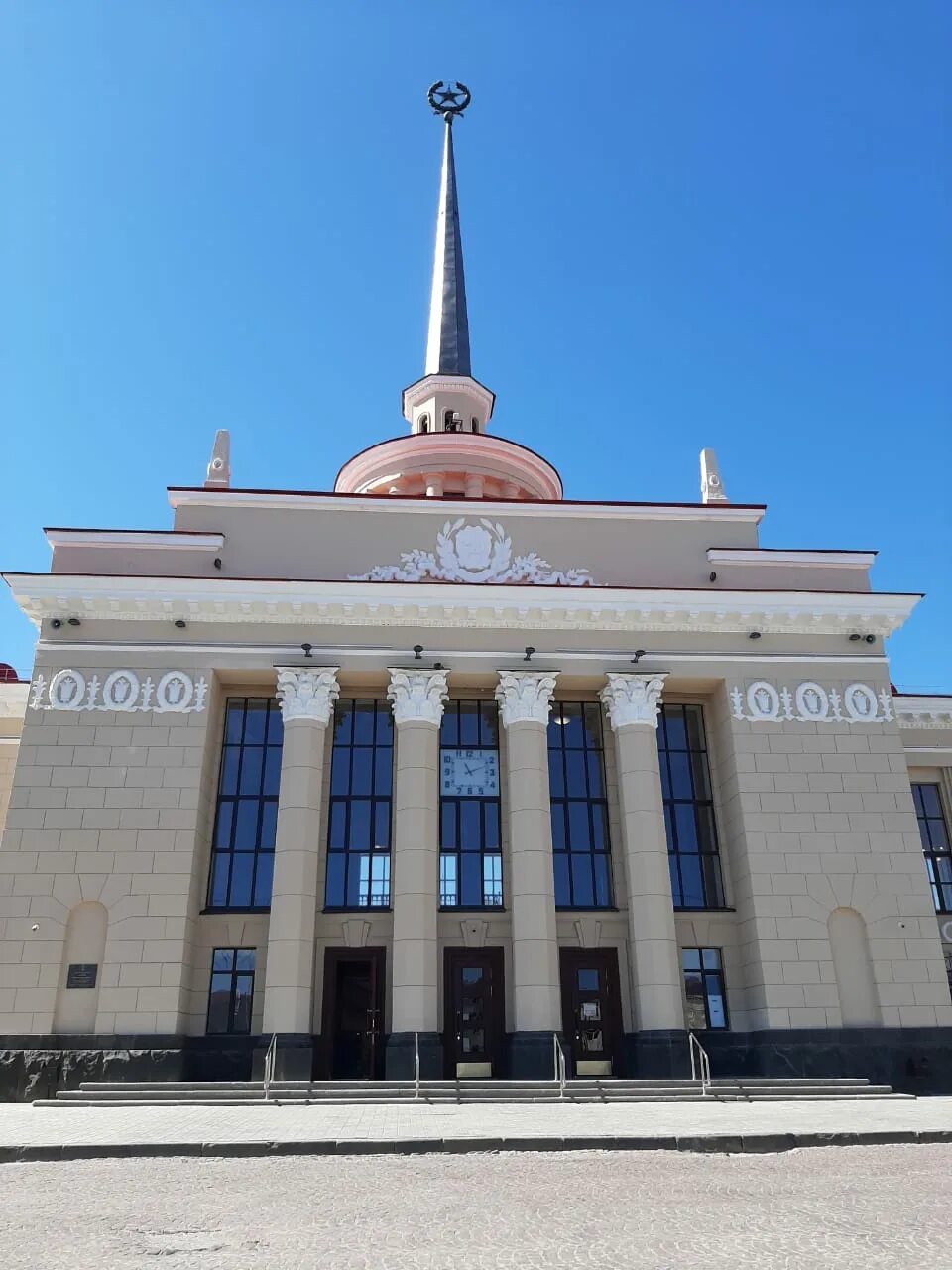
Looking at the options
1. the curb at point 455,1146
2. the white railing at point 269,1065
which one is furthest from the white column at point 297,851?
the curb at point 455,1146

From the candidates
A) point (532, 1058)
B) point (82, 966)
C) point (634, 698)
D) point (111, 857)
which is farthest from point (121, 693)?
point (532, 1058)

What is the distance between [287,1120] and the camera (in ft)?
42.2

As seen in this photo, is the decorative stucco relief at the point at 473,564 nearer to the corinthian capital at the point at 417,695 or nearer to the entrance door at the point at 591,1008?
Result: the corinthian capital at the point at 417,695

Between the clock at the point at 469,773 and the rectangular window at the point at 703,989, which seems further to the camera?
the clock at the point at 469,773

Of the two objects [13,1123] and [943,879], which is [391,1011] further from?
[943,879]

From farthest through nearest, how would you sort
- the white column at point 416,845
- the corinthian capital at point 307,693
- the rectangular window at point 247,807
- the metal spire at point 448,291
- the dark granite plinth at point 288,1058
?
the metal spire at point 448,291
the corinthian capital at point 307,693
the rectangular window at point 247,807
the white column at point 416,845
the dark granite plinth at point 288,1058

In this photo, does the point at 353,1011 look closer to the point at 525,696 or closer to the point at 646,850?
the point at 646,850

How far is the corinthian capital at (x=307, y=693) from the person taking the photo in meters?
21.2

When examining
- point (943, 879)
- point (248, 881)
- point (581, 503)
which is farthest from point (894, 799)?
point (248, 881)

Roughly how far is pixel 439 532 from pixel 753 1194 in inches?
687

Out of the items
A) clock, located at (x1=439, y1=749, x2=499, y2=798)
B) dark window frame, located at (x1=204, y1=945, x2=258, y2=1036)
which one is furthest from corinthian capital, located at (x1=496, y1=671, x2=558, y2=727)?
dark window frame, located at (x1=204, y1=945, x2=258, y2=1036)

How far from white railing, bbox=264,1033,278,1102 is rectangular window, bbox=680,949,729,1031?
27.4 ft

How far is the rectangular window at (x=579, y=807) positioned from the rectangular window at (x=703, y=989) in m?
2.13

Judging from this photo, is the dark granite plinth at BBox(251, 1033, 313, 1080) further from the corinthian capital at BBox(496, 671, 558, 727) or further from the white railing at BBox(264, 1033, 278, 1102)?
the corinthian capital at BBox(496, 671, 558, 727)
